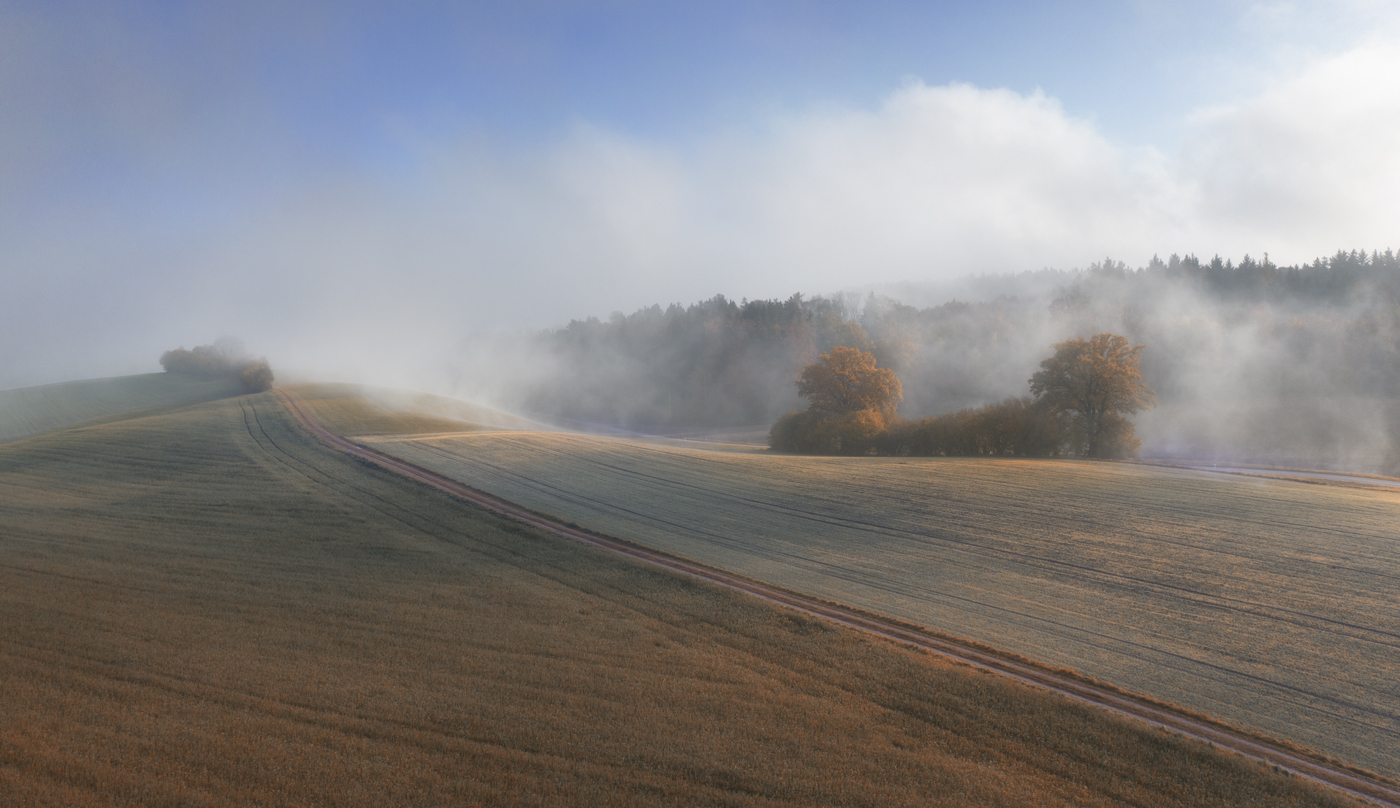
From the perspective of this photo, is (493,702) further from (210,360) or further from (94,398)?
(210,360)

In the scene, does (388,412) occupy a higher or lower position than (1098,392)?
lower

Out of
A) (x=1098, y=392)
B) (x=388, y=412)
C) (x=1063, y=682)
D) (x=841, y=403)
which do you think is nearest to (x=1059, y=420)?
(x=1098, y=392)

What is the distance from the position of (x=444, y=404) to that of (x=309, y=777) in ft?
191

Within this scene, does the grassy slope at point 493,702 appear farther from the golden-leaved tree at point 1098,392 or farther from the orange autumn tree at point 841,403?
the golden-leaved tree at point 1098,392

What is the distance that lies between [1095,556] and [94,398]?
93292mm

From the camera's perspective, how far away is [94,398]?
6775 cm

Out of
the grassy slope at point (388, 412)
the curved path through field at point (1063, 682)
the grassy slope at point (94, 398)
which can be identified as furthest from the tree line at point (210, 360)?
the curved path through field at point (1063, 682)

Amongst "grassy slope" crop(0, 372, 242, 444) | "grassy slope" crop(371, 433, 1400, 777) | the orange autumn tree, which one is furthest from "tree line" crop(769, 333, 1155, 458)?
"grassy slope" crop(0, 372, 242, 444)

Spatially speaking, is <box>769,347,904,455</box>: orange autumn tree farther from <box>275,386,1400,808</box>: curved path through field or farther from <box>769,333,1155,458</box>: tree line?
<box>275,386,1400,808</box>: curved path through field

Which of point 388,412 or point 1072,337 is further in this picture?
point 1072,337

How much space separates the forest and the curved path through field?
45854 mm

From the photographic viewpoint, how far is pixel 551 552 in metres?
17.0

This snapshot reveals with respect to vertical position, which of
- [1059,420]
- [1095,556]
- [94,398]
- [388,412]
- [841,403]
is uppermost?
[841,403]

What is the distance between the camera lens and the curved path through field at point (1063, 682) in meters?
7.52
